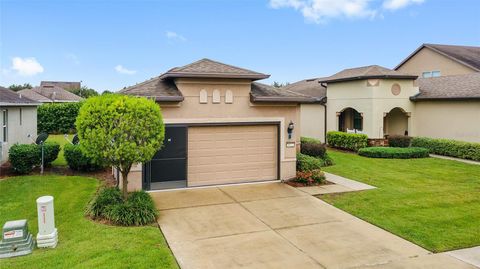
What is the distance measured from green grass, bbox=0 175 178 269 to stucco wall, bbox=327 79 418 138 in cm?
1466

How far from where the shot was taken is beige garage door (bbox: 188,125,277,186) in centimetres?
1144

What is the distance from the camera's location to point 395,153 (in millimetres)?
17562

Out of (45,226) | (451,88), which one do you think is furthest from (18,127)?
(451,88)

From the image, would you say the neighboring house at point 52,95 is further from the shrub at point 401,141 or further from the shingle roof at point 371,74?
the shrub at point 401,141

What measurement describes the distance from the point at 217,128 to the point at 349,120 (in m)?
13.6

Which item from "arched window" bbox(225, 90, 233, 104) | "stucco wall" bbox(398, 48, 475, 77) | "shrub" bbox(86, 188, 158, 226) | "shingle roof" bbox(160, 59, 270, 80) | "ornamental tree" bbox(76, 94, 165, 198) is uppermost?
"stucco wall" bbox(398, 48, 475, 77)

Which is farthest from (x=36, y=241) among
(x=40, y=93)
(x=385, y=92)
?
(x=40, y=93)

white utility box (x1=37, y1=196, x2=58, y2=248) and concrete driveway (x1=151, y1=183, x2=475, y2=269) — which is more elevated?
white utility box (x1=37, y1=196, x2=58, y2=248)

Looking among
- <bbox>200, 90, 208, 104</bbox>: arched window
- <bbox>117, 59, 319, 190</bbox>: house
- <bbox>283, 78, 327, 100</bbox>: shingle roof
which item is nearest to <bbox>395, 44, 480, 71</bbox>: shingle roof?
<bbox>283, 78, 327, 100</bbox>: shingle roof

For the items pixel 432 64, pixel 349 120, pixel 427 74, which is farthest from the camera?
pixel 427 74

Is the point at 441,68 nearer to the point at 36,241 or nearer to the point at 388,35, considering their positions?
the point at 388,35

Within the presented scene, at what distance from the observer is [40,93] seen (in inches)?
1656

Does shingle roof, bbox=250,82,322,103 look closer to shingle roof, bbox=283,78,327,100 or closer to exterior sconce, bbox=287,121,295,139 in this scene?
exterior sconce, bbox=287,121,295,139

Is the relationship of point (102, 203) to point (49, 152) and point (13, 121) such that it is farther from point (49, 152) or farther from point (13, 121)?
point (13, 121)
